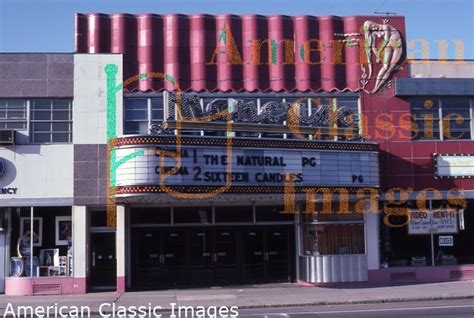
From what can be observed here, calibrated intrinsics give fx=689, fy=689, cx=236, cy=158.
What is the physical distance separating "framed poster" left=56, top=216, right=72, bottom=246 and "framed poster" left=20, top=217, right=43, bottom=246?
1.84 feet

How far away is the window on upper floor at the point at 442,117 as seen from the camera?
81.7 feet

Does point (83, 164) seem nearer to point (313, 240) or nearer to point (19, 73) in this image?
point (19, 73)

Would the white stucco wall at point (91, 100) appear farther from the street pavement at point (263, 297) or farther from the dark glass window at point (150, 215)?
the street pavement at point (263, 297)

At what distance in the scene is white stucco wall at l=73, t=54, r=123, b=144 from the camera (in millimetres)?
23234

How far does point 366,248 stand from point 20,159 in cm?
1224

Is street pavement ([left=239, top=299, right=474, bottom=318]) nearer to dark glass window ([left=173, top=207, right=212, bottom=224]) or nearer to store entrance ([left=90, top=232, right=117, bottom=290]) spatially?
dark glass window ([left=173, top=207, right=212, bottom=224])

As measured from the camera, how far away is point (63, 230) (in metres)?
23.5

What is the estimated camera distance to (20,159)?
22969 mm

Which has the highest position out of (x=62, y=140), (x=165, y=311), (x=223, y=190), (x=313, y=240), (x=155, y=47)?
(x=155, y=47)

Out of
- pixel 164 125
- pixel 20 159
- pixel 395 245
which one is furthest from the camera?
pixel 395 245

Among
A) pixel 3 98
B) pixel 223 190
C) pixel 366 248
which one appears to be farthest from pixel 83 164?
pixel 366 248

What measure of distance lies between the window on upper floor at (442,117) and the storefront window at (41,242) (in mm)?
12820

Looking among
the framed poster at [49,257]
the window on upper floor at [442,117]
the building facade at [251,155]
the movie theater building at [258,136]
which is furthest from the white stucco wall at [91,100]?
the window on upper floor at [442,117]

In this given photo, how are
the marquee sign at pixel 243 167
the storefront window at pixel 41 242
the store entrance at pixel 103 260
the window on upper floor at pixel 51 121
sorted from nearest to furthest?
the marquee sign at pixel 243 167, the storefront window at pixel 41 242, the window on upper floor at pixel 51 121, the store entrance at pixel 103 260
